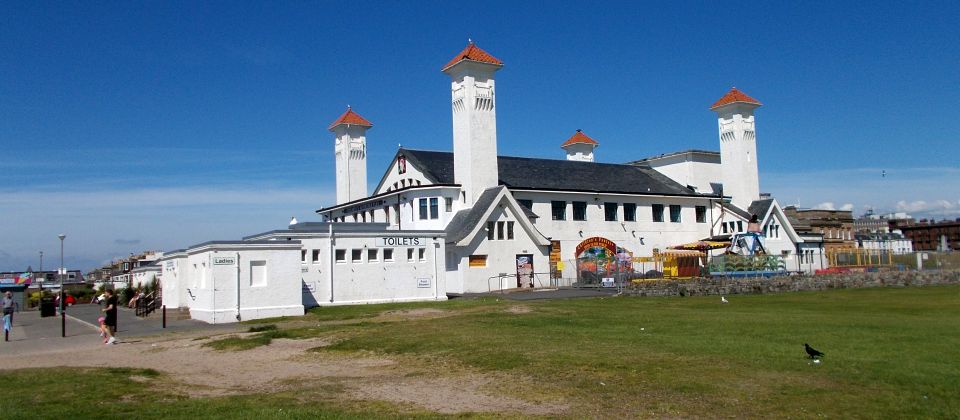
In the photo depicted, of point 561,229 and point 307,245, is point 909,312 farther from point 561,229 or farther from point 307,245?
point 561,229

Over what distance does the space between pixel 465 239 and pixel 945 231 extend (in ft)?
456

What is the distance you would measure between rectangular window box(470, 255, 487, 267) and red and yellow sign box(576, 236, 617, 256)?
922cm

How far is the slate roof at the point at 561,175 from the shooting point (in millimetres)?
53938

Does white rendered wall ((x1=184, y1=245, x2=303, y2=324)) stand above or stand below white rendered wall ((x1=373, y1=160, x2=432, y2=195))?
below

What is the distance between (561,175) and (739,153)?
619 inches

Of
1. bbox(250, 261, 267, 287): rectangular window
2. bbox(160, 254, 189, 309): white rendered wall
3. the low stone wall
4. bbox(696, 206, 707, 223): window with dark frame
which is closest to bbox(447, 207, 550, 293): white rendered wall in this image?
the low stone wall

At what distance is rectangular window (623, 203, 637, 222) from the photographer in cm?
5738

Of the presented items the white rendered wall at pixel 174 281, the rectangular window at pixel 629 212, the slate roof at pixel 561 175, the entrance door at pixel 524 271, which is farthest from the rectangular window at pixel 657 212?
the white rendered wall at pixel 174 281

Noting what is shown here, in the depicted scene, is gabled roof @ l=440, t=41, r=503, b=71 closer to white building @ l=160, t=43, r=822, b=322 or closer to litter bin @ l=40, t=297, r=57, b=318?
white building @ l=160, t=43, r=822, b=322

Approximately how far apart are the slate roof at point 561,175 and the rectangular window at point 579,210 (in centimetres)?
97

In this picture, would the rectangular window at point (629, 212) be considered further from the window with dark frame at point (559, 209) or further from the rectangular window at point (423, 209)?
the rectangular window at point (423, 209)

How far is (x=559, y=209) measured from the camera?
2141 inches

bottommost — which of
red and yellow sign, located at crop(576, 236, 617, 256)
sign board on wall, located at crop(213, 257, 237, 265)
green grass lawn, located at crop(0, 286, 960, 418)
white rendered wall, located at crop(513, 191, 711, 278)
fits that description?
green grass lawn, located at crop(0, 286, 960, 418)

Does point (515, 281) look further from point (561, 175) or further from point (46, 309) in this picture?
point (46, 309)
